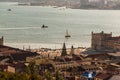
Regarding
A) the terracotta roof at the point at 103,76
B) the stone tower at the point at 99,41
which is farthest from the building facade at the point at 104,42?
the terracotta roof at the point at 103,76

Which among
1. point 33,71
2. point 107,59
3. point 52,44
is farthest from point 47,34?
point 33,71

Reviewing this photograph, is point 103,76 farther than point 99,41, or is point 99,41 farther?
point 99,41

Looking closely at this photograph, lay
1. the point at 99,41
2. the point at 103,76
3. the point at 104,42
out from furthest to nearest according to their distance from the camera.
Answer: the point at 99,41 < the point at 104,42 < the point at 103,76

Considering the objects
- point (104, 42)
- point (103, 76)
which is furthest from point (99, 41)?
point (103, 76)

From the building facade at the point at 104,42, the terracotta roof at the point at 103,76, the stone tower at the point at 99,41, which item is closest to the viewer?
the terracotta roof at the point at 103,76

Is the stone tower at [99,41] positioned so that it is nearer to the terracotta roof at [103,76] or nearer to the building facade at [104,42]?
the building facade at [104,42]

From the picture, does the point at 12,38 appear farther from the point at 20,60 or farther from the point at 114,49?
the point at 20,60

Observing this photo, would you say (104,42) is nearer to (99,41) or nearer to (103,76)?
(99,41)

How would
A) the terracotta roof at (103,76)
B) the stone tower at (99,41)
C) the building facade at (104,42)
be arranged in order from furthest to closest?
the stone tower at (99,41), the building facade at (104,42), the terracotta roof at (103,76)

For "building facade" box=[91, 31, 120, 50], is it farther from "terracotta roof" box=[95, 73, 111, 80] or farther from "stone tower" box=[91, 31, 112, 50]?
"terracotta roof" box=[95, 73, 111, 80]

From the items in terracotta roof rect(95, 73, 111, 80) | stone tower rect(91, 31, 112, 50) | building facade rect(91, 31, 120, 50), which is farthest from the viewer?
stone tower rect(91, 31, 112, 50)

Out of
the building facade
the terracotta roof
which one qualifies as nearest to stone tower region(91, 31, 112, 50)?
the building facade

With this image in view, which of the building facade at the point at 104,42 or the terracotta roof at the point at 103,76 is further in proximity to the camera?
the building facade at the point at 104,42

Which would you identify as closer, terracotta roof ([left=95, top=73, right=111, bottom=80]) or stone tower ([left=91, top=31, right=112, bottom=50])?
terracotta roof ([left=95, top=73, right=111, bottom=80])
